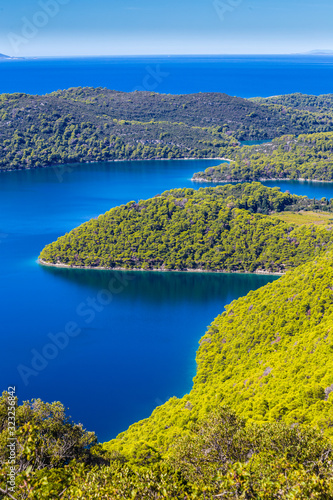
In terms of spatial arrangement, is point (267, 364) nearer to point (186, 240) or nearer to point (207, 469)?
point (207, 469)

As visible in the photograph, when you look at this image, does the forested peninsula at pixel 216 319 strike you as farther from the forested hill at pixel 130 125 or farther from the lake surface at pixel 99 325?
the lake surface at pixel 99 325

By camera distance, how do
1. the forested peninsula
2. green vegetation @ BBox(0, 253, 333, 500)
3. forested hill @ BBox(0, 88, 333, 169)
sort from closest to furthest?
green vegetation @ BBox(0, 253, 333, 500) → the forested peninsula → forested hill @ BBox(0, 88, 333, 169)

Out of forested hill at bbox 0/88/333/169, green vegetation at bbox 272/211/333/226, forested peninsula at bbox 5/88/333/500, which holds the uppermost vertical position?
forested hill at bbox 0/88/333/169

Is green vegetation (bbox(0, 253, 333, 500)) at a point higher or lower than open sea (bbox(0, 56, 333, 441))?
higher

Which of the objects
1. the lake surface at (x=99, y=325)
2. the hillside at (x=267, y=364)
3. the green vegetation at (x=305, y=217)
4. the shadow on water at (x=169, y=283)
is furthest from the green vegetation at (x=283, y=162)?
the hillside at (x=267, y=364)

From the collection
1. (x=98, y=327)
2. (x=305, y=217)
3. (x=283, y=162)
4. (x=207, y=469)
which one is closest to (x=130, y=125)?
(x=283, y=162)

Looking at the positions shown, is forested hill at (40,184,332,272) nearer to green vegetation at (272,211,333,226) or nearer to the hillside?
green vegetation at (272,211,333,226)

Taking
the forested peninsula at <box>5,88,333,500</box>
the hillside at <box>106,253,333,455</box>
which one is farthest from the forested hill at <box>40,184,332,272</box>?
the hillside at <box>106,253,333,455</box>
